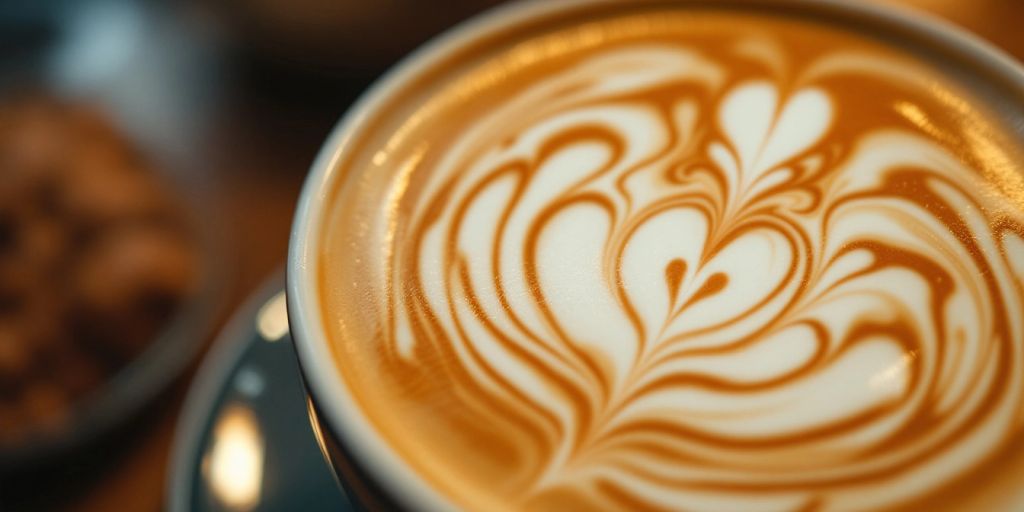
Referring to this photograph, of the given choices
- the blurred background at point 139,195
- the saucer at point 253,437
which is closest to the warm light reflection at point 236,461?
the saucer at point 253,437

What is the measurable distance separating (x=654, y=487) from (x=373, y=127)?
37 cm

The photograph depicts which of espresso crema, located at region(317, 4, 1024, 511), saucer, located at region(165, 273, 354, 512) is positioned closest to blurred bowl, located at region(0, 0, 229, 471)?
saucer, located at region(165, 273, 354, 512)

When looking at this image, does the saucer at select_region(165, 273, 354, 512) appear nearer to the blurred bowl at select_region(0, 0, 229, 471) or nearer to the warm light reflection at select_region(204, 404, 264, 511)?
the warm light reflection at select_region(204, 404, 264, 511)

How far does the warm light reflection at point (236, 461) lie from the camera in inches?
35.4

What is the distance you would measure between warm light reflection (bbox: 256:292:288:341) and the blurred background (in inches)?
10.4

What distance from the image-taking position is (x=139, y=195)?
1.44m

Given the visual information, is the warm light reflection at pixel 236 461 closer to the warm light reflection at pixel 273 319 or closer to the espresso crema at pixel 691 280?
the warm light reflection at pixel 273 319

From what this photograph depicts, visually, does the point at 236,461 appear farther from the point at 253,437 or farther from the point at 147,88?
the point at 147,88

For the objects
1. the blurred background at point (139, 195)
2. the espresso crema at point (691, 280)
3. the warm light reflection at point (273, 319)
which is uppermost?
the blurred background at point (139, 195)

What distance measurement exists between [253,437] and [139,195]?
640 millimetres

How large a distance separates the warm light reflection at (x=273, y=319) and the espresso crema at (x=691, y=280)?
0.38 meters

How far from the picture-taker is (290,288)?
62cm

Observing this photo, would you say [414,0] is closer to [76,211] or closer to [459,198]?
[76,211]

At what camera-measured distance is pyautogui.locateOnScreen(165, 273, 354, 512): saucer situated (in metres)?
0.89
